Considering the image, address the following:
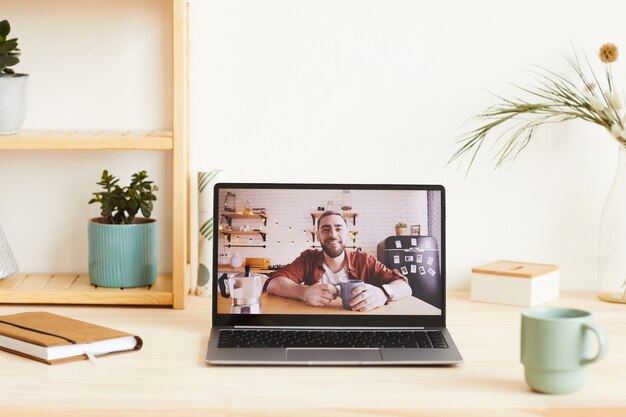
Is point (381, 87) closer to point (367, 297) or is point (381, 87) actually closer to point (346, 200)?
point (346, 200)

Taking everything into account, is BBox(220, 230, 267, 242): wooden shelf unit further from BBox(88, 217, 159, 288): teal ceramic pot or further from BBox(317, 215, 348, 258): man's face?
BBox(88, 217, 159, 288): teal ceramic pot

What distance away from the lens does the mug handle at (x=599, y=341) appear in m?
1.20

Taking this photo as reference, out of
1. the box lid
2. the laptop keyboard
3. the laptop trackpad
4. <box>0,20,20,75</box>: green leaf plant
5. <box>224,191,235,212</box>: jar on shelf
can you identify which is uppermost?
<box>0,20,20,75</box>: green leaf plant

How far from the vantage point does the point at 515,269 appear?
179 centimetres

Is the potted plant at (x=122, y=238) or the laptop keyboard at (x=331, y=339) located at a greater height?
the potted plant at (x=122, y=238)

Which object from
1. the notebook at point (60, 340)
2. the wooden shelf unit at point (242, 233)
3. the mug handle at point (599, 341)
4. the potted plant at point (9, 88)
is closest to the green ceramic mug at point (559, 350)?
the mug handle at point (599, 341)

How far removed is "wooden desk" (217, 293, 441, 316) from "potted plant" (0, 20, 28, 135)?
515 millimetres

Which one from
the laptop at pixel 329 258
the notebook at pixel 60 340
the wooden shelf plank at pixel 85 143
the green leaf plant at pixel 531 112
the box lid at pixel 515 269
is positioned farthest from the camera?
the green leaf plant at pixel 531 112

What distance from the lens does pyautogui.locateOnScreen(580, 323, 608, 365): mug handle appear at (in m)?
1.20

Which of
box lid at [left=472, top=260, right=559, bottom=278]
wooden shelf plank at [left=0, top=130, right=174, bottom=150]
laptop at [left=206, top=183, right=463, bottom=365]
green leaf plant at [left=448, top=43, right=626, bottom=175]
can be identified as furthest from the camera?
green leaf plant at [left=448, top=43, right=626, bottom=175]

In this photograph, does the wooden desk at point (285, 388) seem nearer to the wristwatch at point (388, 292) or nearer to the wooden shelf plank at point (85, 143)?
the wristwatch at point (388, 292)

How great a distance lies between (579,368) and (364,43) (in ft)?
2.85


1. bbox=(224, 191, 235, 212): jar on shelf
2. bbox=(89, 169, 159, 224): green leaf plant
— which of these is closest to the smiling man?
bbox=(224, 191, 235, 212): jar on shelf

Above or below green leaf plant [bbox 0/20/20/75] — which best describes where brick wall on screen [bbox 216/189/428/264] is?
below
